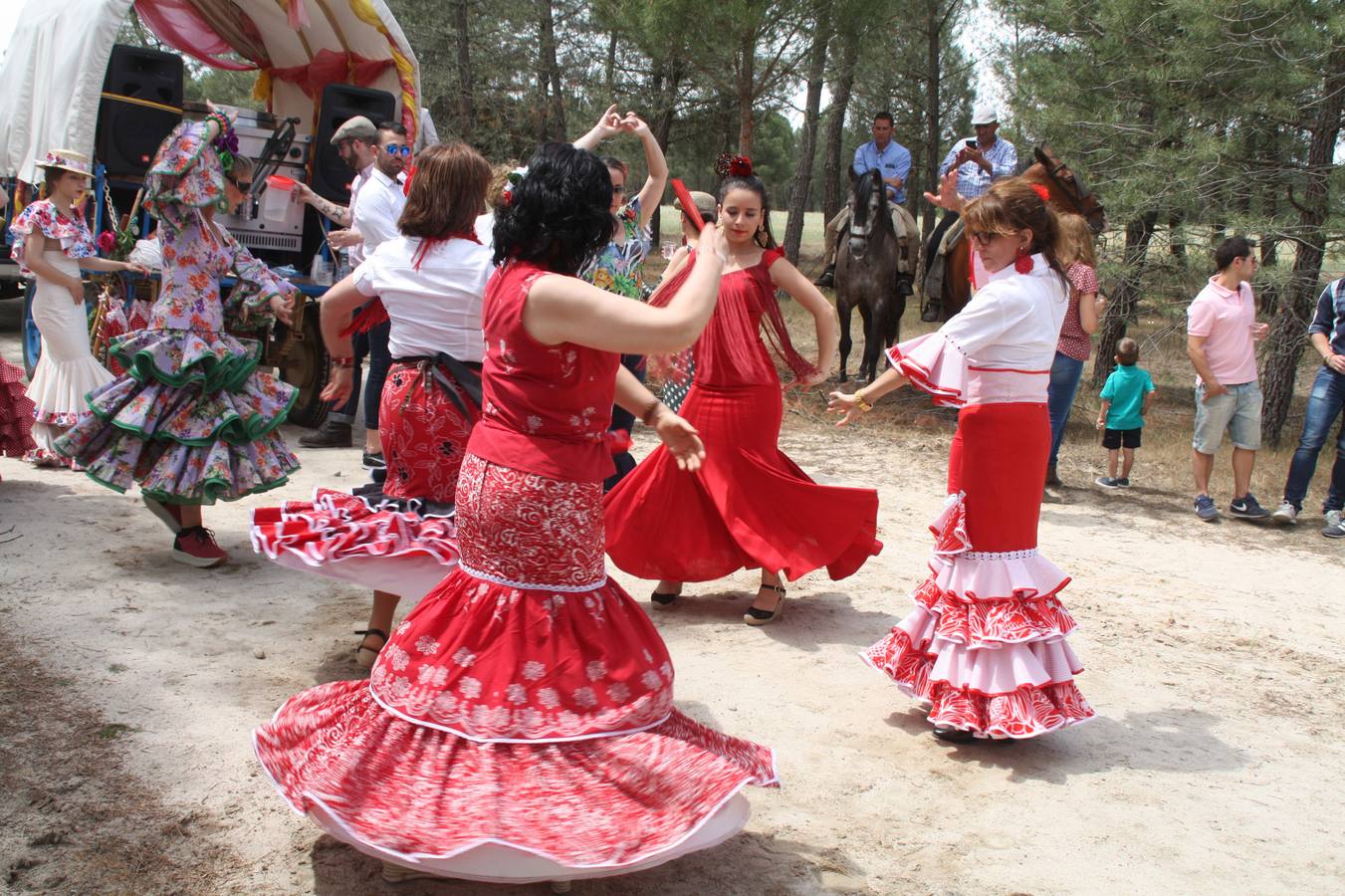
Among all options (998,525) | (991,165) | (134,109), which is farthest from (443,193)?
(991,165)

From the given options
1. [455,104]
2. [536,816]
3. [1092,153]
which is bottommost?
[536,816]

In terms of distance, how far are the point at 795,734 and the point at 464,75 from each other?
21.4m

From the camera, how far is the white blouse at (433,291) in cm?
397

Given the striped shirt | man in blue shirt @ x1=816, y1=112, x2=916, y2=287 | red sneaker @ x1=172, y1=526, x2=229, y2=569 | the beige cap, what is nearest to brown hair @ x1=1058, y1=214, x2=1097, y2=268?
red sneaker @ x1=172, y1=526, x2=229, y2=569

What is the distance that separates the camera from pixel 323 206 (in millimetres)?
8195

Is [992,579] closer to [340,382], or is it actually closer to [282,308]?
[340,382]

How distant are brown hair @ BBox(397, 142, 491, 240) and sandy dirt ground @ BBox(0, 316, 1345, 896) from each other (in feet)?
5.73

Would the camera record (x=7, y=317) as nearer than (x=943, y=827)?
No

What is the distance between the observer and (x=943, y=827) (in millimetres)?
3617

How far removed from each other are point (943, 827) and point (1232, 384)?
5.76m

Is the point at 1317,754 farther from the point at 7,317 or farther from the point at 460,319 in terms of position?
the point at 7,317

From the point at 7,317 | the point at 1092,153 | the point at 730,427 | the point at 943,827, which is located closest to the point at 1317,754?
the point at 943,827

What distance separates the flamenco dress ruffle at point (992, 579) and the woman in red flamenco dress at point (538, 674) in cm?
135

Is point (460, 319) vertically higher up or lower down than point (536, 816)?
higher up
